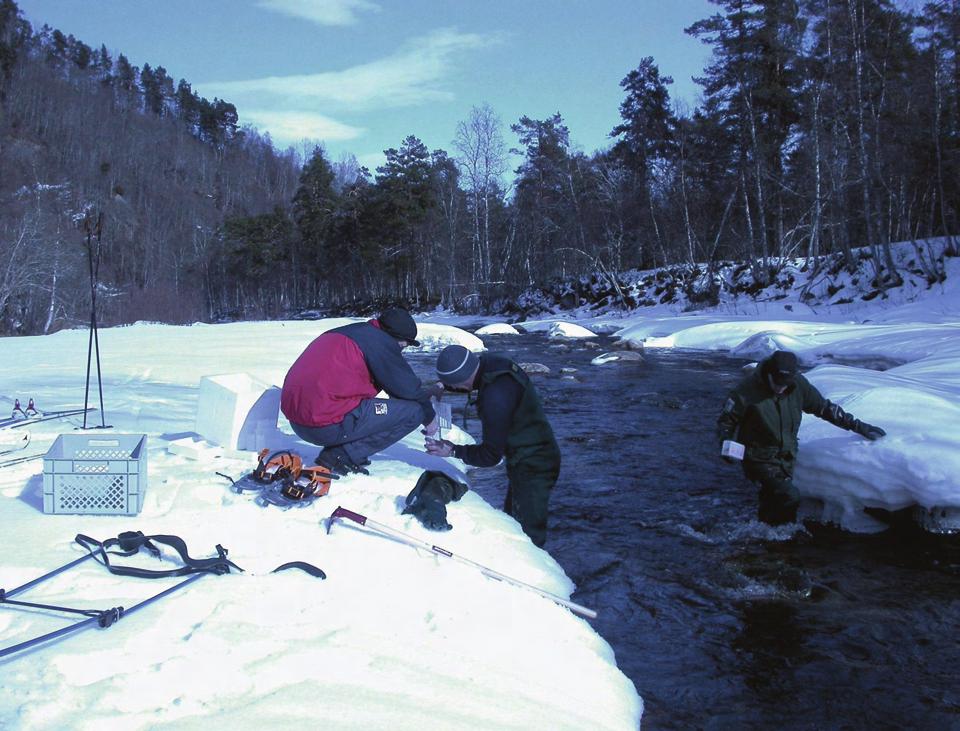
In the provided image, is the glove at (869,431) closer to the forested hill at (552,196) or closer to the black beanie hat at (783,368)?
the black beanie hat at (783,368)

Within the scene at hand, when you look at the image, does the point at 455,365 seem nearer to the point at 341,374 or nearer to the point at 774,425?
the point at 341,374

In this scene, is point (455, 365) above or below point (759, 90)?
below

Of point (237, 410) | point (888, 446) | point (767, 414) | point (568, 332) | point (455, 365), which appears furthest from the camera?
point (568, 332)

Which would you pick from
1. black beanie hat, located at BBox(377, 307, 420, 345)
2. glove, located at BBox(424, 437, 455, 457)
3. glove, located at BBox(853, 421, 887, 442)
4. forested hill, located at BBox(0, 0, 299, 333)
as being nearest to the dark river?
glove, located at BBox(853, 421, 887, 442)

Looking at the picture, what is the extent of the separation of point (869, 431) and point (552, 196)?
3977cm

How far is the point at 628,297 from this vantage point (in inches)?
1324

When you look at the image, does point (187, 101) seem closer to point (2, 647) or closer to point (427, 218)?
point (427, 218)

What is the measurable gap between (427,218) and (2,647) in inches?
1964

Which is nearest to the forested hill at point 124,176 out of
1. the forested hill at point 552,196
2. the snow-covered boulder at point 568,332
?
the forested hill at point 552,196

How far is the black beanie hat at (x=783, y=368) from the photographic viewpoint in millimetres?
5004

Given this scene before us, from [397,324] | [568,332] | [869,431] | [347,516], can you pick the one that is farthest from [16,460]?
[568,332]

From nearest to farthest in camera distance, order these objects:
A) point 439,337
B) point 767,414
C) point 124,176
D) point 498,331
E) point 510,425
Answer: point 510,425
point 767,414
point 439,337
point 498,331
point 124,176

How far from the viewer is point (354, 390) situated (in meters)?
5.09

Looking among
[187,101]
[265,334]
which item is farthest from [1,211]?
[187,101]
